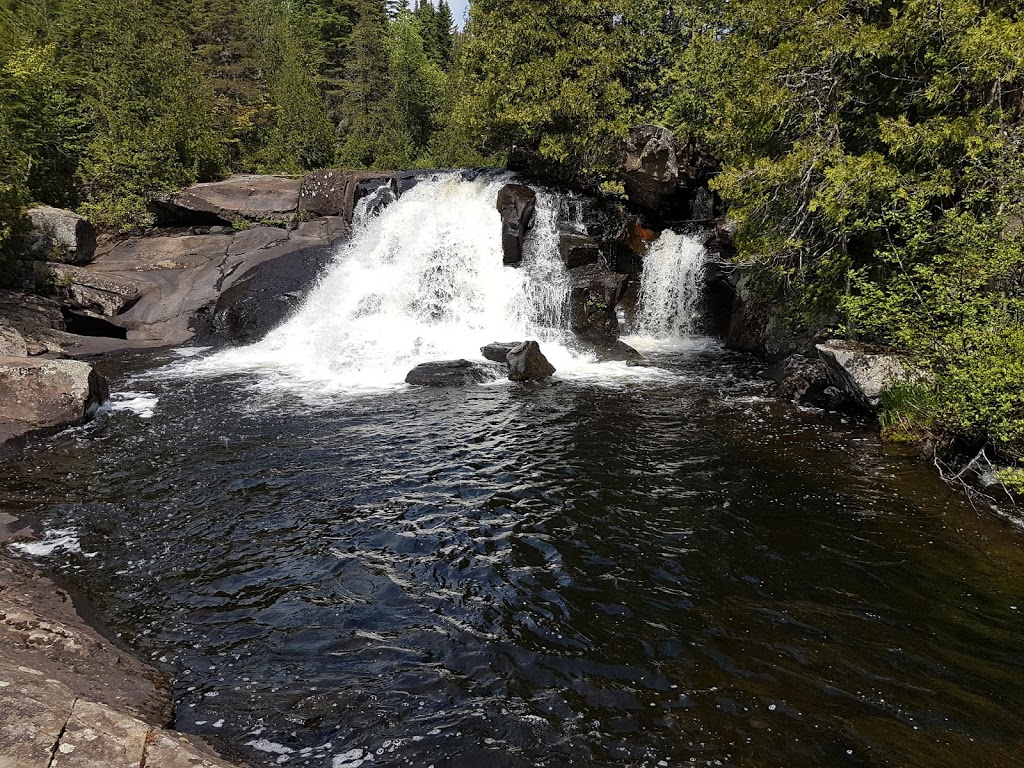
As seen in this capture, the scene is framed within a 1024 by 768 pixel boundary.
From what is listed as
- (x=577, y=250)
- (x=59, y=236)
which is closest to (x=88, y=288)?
(x=59, y=236)

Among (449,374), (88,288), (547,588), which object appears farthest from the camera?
(88,288)

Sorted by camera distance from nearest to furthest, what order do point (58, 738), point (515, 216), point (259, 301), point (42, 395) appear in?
point (58, 738) < point (42, 395) < point (515, 216) < point (259, 301)

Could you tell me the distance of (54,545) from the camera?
7.02 meters

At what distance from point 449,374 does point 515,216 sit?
306 inches

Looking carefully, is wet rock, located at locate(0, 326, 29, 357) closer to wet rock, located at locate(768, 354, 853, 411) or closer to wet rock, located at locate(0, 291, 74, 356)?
wet rock, located at locate(0, 291, 74, 356)

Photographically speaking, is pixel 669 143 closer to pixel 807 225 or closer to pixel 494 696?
pixel 807 225

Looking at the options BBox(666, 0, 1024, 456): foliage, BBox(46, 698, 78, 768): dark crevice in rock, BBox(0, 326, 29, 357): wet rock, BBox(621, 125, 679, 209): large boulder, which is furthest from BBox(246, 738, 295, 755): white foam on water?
BBox(621, 125, 679, 209): large boulder

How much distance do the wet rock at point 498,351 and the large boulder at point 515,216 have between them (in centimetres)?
458

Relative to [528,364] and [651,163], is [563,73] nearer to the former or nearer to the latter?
[651,163]

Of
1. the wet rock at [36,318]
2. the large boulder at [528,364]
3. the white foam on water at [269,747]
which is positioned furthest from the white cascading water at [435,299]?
the white foam on water at [269,747]

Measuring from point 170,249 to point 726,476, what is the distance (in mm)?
22459

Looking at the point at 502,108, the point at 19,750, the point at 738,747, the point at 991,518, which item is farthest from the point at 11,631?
the point at 502,108

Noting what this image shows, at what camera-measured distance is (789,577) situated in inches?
257

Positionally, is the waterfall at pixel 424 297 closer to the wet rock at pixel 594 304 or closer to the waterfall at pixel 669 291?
the wet rock at pixel 594 304
